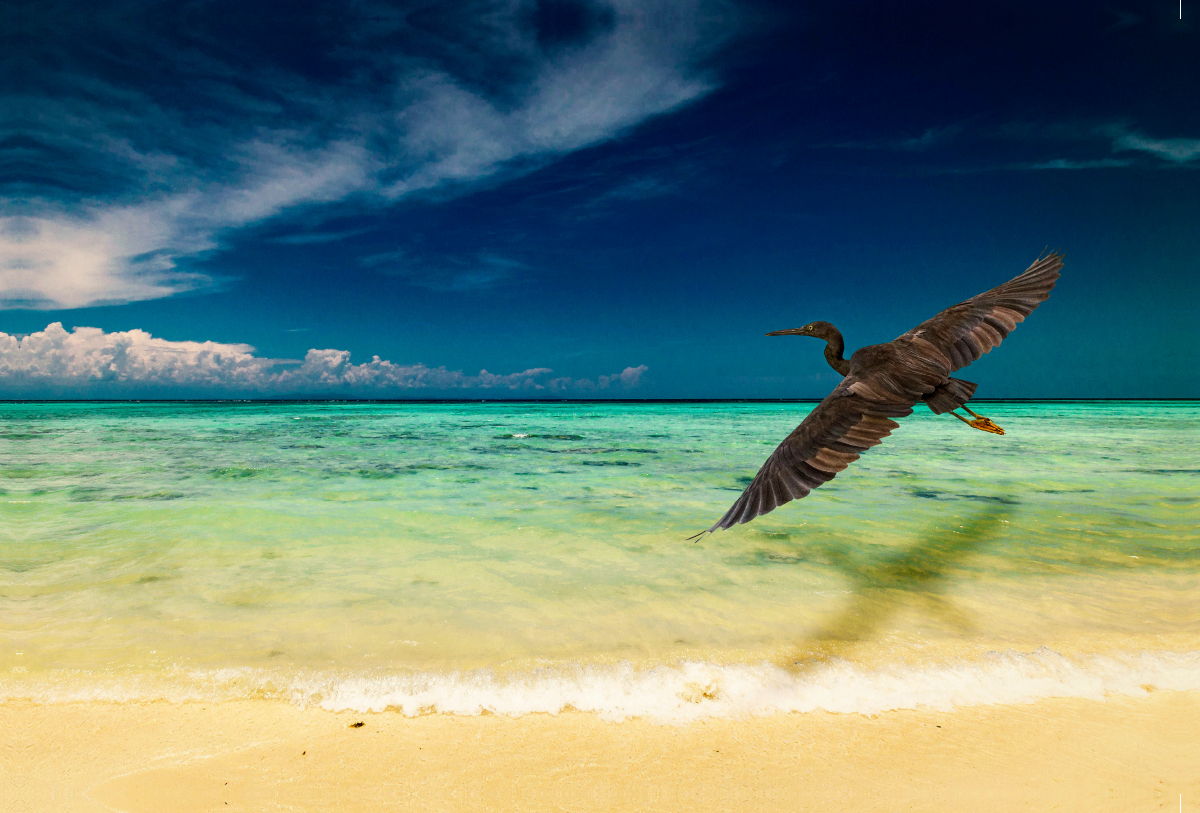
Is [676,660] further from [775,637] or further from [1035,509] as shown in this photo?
[1035,509]

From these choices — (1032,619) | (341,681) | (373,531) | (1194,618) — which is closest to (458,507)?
(373,531)

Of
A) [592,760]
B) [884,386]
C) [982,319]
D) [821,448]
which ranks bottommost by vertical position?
[592,760]

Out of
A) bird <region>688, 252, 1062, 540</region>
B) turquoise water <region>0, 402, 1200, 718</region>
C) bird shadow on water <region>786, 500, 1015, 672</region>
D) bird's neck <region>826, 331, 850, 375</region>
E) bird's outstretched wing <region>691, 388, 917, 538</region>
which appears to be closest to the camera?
bird's outstretched wing <region>691, 388, 917, 538</region>

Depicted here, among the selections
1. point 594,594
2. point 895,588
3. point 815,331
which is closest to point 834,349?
point 815,331

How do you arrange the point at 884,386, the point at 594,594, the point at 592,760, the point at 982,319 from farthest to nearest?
1. the point at 982,319
2. the point at 594,594
3. the point at 884,386
4. the point at 592,760

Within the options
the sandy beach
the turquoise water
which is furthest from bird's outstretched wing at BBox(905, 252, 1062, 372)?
the sandy beach

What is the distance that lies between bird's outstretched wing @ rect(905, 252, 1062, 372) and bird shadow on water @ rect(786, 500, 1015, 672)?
2099mm

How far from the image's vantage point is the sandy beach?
2348 mm

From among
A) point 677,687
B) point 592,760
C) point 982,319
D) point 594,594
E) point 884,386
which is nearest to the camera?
point 592,760

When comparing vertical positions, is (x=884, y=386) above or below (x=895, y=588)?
above

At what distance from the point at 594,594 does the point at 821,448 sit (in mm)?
2544

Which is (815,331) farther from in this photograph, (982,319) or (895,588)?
(895,588)

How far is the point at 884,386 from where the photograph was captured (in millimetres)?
4125

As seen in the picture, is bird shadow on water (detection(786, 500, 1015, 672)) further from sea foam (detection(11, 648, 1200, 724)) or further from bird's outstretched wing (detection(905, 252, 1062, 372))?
bird's outstretched wing (detection(905, 252, 1062, 372))
